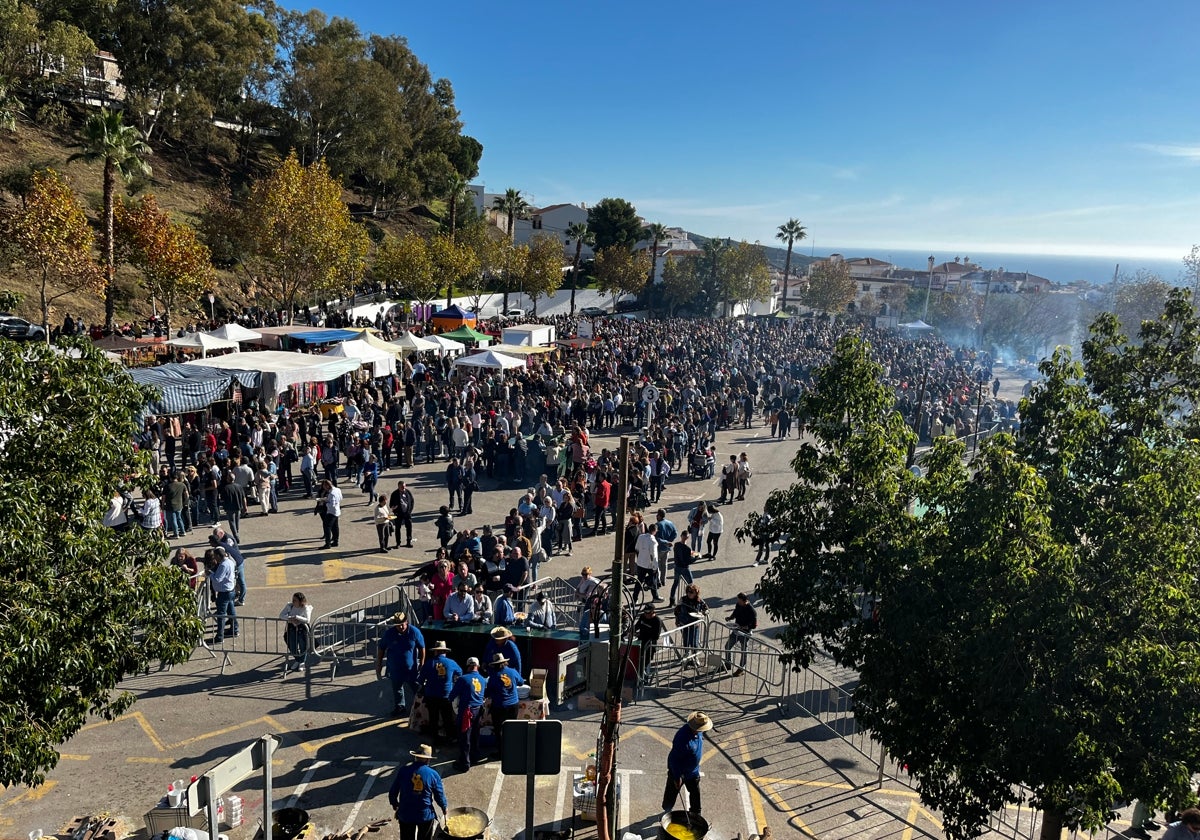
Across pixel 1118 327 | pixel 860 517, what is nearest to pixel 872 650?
pixel 860 517

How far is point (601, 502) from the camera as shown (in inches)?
731

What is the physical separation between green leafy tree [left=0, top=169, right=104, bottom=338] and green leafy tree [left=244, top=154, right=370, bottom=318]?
23.8 ft

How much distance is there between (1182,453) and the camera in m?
7.29

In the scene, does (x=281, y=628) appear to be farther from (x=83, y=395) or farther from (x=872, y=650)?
(x=872, y=650)

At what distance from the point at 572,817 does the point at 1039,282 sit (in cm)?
18171

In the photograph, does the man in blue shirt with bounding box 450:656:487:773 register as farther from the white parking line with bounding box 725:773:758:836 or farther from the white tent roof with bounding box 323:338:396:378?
the white tent roof with bounding box 323:338:396:378

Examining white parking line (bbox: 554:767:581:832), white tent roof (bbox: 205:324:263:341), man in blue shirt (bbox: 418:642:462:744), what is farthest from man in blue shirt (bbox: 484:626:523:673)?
white tent roof (bbox: 205:324:263:341)

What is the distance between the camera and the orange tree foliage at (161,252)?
33031 mm

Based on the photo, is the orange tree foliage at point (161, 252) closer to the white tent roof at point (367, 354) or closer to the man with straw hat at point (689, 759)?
the white tent roof at point (367, 354)

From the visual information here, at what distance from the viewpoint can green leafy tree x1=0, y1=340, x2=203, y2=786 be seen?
571 centimetres

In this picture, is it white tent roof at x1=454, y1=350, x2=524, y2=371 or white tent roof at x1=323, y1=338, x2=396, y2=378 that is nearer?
white tent roof at x1=323, y1=338, x2=396, y2=378

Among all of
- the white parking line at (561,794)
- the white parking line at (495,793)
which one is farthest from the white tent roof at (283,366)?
the white parking line at (561,794)

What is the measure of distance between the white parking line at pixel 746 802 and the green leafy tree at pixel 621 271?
68.6m

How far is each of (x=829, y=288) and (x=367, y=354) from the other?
75.7 m
